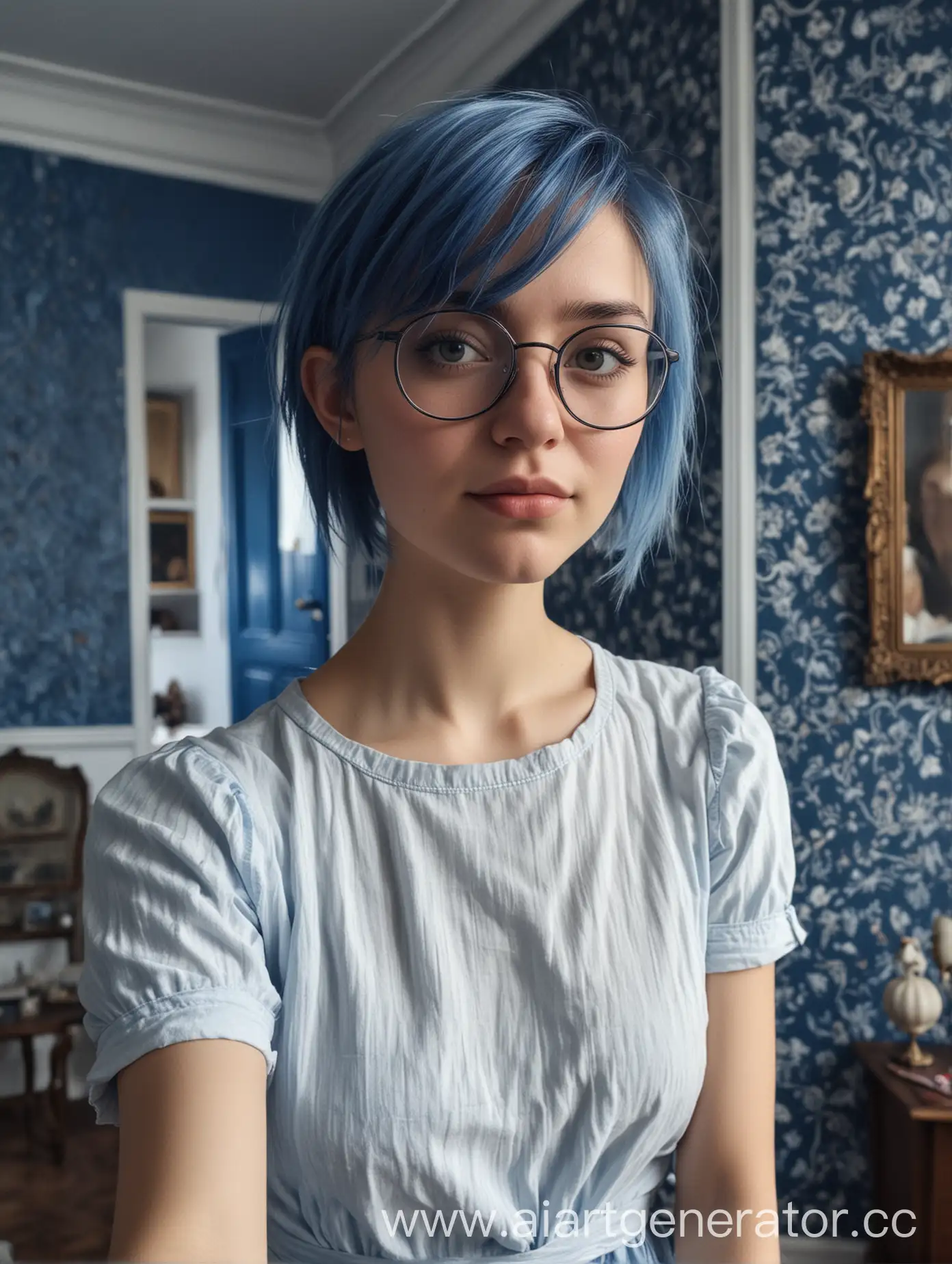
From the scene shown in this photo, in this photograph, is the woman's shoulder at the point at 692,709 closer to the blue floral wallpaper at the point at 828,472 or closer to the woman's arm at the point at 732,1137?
the woman's arm at the point at 732,1137

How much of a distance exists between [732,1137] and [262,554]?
4.18 m

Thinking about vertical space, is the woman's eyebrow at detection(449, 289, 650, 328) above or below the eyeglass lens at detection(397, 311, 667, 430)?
above

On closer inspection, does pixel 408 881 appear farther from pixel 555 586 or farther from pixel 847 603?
pixel 555 586

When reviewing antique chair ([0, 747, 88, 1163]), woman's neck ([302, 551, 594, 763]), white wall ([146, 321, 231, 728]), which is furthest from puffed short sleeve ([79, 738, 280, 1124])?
white wall ([146, 321, 231, 728])

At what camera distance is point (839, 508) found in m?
2.50

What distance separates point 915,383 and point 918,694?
2.28 feet

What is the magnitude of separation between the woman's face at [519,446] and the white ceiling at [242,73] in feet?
8.73

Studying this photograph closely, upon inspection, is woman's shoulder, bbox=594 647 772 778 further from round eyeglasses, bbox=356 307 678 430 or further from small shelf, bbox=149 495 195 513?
small shelf, bbox=149 495 195 513

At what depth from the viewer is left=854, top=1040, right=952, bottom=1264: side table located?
212 centimetres

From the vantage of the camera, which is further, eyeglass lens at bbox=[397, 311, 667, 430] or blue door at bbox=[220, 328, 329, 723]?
blue door at bbox=[220, 328, 329, 723]

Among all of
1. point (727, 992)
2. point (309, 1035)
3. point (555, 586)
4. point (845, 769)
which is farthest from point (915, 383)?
point (309, 1035)

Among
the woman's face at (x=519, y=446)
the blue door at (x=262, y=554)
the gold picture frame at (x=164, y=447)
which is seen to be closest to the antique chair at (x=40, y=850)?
the blue door at (x=262, y=554)

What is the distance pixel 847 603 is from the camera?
8.23ft

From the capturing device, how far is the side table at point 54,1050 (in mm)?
3271
